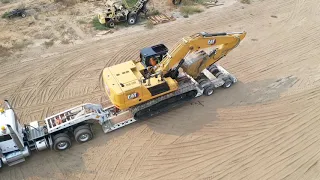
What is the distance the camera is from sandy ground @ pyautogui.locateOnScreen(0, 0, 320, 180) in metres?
11.5

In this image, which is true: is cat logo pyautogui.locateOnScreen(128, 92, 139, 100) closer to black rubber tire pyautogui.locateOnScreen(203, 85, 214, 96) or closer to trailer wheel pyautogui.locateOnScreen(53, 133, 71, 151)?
trailer wheel pyautogui.locateOnScreen(53, 133, 71, 151)

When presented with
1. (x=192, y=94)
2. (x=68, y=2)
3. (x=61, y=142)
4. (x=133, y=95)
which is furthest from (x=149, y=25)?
(x=61, y=142)

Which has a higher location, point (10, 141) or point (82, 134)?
point (10, 141)

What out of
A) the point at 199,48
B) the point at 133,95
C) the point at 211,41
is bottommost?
the point at 133,95

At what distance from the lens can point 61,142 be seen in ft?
38.4

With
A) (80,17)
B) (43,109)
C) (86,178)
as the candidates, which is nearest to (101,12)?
(80,17)

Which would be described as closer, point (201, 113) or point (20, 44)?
point (201, 113)

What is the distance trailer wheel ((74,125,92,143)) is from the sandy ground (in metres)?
0.28

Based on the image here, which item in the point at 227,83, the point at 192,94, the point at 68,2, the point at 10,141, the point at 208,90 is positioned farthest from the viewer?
the point at 68,2

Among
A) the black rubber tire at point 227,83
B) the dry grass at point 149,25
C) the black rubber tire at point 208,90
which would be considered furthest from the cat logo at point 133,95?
the dry grass at point 149,25

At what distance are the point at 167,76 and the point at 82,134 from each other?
4.29m

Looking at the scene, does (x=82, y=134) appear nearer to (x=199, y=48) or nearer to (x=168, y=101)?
(x=168, y=101)

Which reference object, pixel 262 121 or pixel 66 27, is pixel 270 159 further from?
pixel 66 27

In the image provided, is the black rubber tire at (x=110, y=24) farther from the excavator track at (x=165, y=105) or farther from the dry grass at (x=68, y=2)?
the excavator track at (x=165, y=105)
